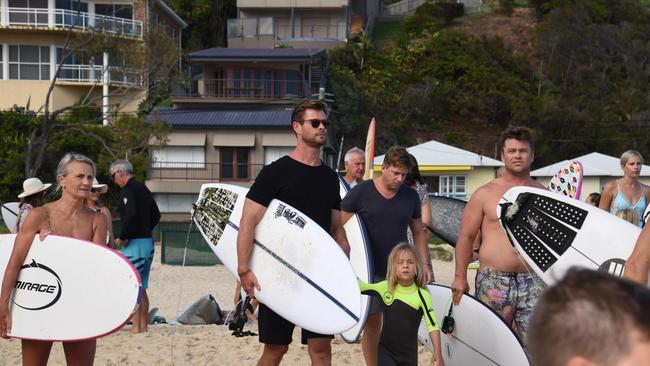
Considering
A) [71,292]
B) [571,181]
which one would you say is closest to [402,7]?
[571,181]

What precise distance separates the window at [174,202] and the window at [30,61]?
12299mm

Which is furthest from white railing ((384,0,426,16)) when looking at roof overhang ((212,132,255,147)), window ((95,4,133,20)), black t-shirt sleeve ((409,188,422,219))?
black t-shirt sleeve ((409,188,422,219))

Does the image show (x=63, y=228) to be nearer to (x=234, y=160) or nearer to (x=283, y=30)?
(x=234, y=160)

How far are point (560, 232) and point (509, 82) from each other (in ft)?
136

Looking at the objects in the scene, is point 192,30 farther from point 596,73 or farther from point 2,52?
point 596,73

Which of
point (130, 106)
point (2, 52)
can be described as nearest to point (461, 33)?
point (130, 106)

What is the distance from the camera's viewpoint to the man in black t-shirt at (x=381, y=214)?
5.96 m

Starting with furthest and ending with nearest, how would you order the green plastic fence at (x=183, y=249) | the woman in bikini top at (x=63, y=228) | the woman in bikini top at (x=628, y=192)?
1. the green plastic fence at (x=183, y=249)
2. the woman in bikini top at (x=628, y=192)
3. the woman in bikini top at (x=63, y=228)

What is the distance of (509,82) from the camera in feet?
149

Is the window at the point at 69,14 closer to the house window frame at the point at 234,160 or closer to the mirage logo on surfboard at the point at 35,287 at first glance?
the house window frame at the point at 234,160

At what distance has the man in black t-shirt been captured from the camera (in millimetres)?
5957

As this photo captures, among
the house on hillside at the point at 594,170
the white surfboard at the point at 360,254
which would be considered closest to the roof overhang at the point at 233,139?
the house on hillside at the point at 594,170

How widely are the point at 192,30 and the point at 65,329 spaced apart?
4779cm

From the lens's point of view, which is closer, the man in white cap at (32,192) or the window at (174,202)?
the man in white cap at (32,192)
